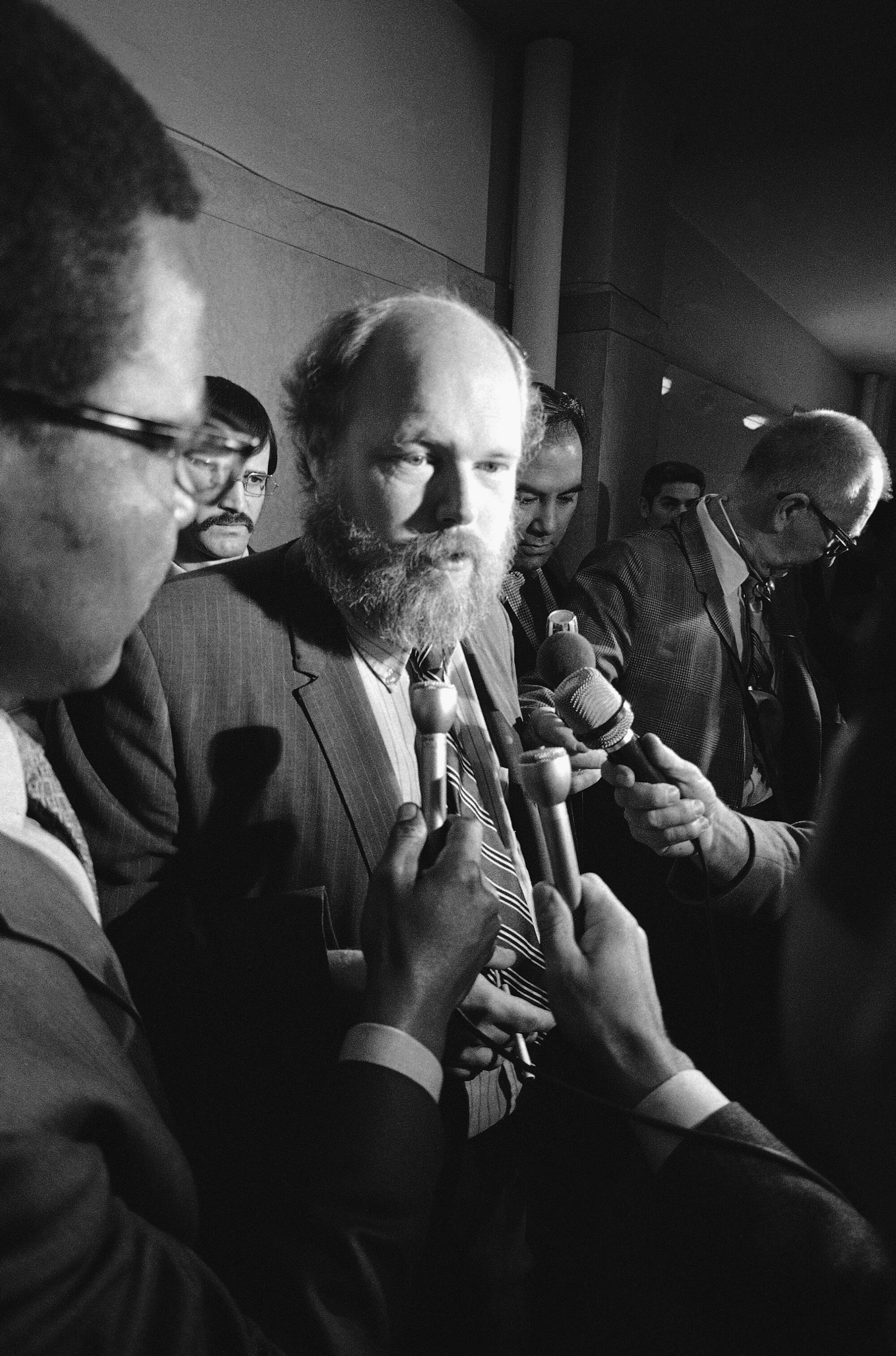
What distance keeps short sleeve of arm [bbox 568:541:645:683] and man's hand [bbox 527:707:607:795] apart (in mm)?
791

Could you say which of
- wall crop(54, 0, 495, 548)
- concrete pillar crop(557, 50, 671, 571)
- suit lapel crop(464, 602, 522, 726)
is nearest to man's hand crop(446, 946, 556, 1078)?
suit lapel crop(464, 602, 522, 726)

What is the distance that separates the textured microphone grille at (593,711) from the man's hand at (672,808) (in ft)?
0.27

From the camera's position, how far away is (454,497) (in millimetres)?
1545

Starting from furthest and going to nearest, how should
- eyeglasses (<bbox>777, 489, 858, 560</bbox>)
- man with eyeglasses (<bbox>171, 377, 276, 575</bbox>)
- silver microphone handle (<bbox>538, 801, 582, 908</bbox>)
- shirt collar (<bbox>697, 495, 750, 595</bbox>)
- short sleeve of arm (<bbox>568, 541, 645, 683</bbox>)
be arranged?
eyeglasses (<bbox>777, 489, 858, 560</bbox>) < shirt collar (<bbox>697, 495, 750, 595</bbox>) < short sleeve of arm (<bbox>568, 541, 645, 683</bbox>) < man with eyeglasses (<bbox>171, 377, 276, 575</bbox>) < silver microphone handle (<bbox>538, 801, 582, 908</bbox>)

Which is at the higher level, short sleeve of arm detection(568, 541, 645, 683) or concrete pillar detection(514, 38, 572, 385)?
concrete pillar detection(514, 38, 572, 385)

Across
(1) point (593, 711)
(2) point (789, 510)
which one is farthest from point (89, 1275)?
(2) point (789, 510)

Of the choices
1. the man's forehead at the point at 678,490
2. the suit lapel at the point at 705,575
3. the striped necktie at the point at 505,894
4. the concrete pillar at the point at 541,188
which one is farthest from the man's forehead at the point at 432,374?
the man's forehead at the point at 678,490

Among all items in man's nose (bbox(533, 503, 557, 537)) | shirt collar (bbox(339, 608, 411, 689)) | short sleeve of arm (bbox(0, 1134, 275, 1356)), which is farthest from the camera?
man's nose (bbox(533, 503, 557, 537))

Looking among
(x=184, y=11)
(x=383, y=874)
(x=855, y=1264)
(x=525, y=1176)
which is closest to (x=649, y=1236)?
(x=525, y=1176)

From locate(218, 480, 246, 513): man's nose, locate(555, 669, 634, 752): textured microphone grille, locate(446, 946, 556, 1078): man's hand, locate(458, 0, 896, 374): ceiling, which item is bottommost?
locate(446, 946, 556, 1078): man's hand

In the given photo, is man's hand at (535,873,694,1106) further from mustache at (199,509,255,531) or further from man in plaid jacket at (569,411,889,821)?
mustache at (199,509,255,531)

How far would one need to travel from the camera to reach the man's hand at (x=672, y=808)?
60.7 inches

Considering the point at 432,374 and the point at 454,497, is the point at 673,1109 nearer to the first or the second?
the point at 454,497

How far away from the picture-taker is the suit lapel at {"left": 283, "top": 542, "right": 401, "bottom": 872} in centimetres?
137
